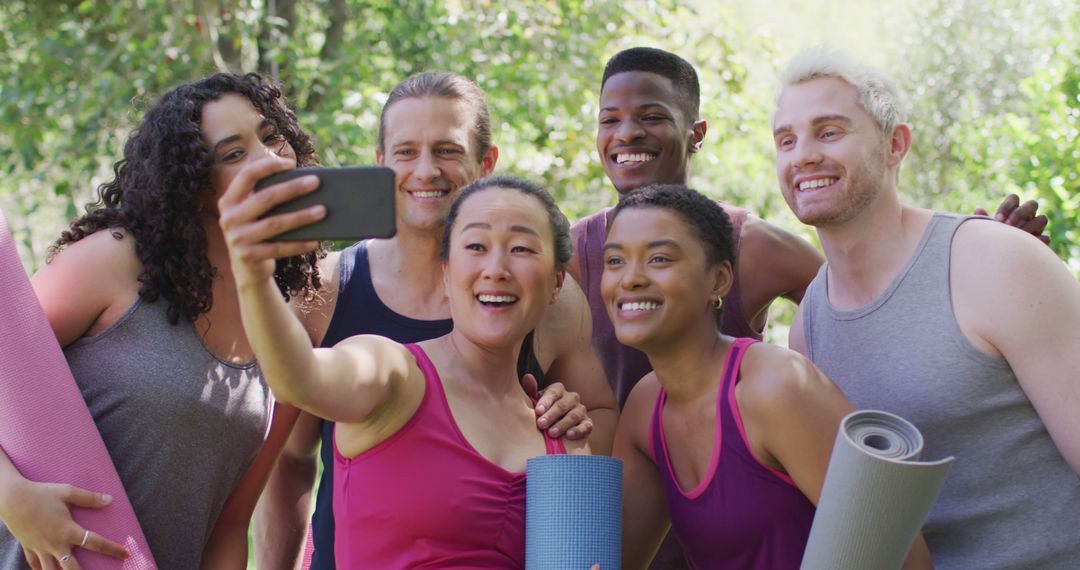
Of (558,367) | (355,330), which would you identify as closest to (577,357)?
(558,367)

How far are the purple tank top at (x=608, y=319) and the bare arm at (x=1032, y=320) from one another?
41.1 inches

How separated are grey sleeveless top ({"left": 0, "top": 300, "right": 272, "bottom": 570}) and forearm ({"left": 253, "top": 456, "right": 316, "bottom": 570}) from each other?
83 centimetres

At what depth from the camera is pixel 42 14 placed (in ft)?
32.9

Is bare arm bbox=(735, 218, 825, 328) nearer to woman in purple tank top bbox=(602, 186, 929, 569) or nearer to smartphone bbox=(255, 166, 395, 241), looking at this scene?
woman in purple tank top bbox=(602, 186, 929, 569)

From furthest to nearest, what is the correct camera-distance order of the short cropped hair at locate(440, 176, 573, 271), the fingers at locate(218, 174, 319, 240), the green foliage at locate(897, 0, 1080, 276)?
the green foliage at locate(897, 0, 1080, 276) → the short cropped hair at locate(440, 176, 573, 271) → the fingers at locate(218, 174, 319, 240)

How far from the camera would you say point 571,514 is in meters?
2.73

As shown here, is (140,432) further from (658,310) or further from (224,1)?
(224,1)

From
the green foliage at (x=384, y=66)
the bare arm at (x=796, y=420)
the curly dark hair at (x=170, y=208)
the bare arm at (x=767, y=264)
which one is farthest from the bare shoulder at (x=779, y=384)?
the green foliage at (x=384, y=66)

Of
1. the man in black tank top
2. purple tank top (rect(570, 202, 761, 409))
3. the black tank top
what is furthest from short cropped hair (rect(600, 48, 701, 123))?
the black tank top

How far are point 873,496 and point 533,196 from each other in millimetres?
1344

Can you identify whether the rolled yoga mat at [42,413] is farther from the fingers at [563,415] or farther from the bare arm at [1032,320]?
the bare arm at [1032,320]

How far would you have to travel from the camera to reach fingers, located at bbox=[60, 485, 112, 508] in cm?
279

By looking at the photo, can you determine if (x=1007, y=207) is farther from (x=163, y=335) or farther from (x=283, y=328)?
(x=163, y=335)

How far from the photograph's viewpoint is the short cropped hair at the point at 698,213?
3.24 meters
